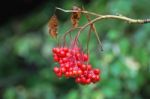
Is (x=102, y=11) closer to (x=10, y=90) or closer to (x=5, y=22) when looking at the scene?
(x=10, y=90)

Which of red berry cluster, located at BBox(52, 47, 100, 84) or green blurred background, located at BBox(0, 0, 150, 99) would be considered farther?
green blurred background, located at BBox(0, 0, 150, 99)

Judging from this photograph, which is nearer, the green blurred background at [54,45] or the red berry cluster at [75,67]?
the red berry cluster at [75,67]

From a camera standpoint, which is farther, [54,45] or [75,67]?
[54,45]

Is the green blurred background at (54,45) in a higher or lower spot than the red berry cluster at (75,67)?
lower

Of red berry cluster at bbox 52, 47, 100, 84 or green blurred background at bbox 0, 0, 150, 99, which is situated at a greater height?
red berry cluster at bbox 52, 47, 100, 84

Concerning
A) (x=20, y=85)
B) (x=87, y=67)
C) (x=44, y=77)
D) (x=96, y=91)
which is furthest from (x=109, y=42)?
(x=87, y=67)
